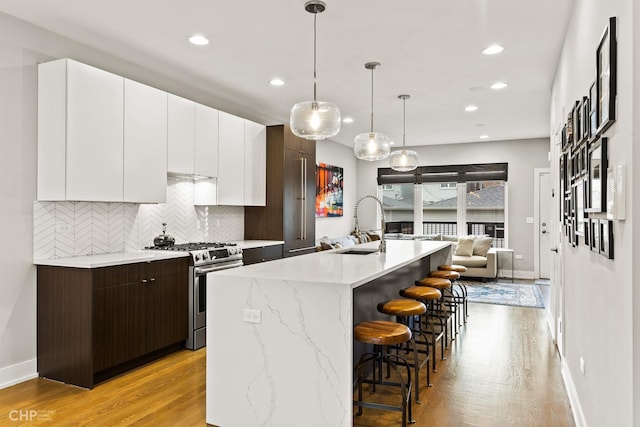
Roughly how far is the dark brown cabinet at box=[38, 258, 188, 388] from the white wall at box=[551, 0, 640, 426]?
3.20m

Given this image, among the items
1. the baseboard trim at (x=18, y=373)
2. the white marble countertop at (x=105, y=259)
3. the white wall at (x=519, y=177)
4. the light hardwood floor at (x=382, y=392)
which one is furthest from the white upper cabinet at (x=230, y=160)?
the white wall at (x=519, y=177)

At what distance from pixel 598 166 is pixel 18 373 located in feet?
13.3

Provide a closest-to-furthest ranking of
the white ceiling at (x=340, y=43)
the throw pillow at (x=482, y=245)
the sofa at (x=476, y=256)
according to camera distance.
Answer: the white ceiling at (x=340, y=43)
the sofa at (x=476, y=256)
the throw pillow at (x=482, y=245)

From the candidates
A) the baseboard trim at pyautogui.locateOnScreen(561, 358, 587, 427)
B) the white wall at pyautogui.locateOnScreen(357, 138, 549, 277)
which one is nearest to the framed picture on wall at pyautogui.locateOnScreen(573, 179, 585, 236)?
the baseboard trim at pyautogui.locateOnScreen(561, 358, 587, 427)

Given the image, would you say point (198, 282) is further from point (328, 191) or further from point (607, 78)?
point (328, 191)

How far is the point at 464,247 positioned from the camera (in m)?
8.45

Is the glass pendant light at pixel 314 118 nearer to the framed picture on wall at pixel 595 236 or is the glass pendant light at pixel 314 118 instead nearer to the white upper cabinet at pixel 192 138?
the white upper cabinet at pixel 192 138

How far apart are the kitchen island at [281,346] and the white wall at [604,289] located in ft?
3.77

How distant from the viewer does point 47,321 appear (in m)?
3.46

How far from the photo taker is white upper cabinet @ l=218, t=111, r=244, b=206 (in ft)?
16.7

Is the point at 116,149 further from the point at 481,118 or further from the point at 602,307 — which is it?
the point at 481,118

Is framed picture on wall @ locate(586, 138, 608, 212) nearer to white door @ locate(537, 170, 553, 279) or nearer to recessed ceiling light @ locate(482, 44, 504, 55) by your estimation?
recessed ceiling light @ locate(482, 44, 504, 55)

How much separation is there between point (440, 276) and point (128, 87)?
3.56 m

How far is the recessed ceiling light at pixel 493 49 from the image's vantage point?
3852 millimetres
